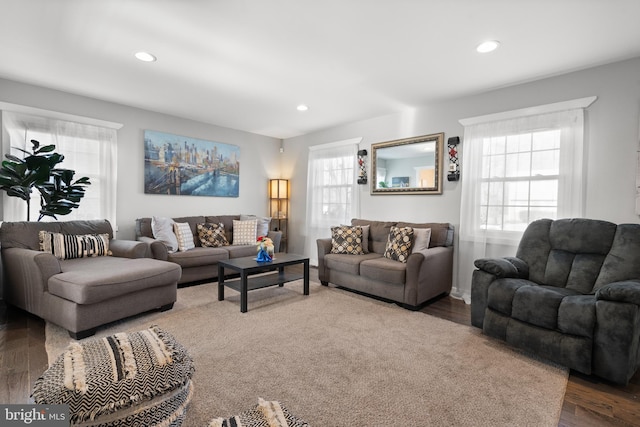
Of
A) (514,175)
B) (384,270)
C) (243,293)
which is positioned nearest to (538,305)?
(384,270)

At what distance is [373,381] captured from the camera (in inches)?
78.5

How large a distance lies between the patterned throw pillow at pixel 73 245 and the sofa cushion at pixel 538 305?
412 cm

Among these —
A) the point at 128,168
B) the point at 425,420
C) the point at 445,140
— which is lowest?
the point at 425,420

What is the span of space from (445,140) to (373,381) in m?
3.18

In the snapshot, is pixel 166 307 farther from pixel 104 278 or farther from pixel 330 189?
pixel 330 189

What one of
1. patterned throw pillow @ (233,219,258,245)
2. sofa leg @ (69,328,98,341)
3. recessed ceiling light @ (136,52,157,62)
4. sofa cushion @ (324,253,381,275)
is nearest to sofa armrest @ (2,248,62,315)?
sofa leg @ (69,328,98,341)

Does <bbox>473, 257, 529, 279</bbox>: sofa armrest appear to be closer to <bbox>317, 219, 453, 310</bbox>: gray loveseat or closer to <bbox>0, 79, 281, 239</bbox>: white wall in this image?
<bbox>317, 219, 453, 310</bbox>: gray loveseat

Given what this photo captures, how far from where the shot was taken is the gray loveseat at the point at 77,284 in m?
2.51

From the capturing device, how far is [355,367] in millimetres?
2164

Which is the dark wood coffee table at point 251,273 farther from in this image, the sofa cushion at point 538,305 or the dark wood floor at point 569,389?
the sofa cushion at point 538,305

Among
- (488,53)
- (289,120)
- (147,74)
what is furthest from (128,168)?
(488,53)

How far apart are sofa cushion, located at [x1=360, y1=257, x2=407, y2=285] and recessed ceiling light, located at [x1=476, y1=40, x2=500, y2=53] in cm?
214

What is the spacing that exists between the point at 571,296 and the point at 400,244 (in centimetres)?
174

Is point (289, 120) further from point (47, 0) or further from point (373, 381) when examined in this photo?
point (373, 381)
